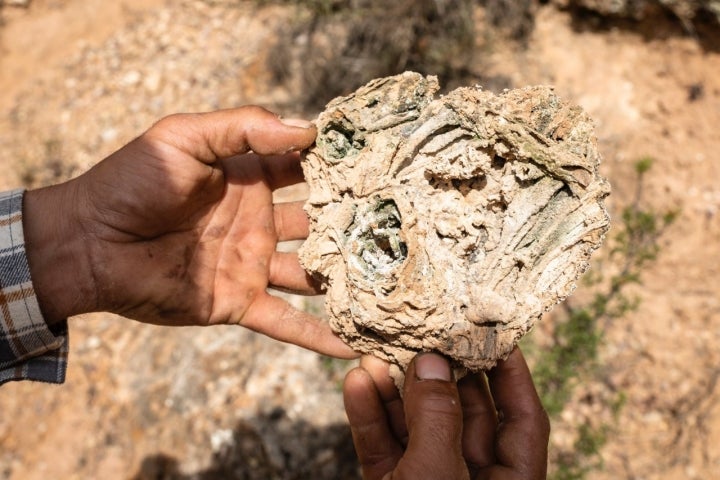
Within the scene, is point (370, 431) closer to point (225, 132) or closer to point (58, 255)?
point (225, 132)

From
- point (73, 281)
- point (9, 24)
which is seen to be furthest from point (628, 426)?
point (9, 24)

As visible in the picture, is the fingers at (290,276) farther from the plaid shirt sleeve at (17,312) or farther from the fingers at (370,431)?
the plaid shirt sleeve at (17,312)

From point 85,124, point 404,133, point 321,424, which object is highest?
point 404,133

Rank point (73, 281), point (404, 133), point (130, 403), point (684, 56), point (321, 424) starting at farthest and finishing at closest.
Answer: point (684, 56)
point (130, 403)
point (321, 424)
point (73, 281)
point (404, 133)

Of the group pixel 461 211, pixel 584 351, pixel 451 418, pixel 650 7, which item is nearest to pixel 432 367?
pixel 451 418

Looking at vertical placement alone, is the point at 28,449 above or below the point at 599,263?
below

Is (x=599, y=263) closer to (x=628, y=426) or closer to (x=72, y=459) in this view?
(x=628, y=426)

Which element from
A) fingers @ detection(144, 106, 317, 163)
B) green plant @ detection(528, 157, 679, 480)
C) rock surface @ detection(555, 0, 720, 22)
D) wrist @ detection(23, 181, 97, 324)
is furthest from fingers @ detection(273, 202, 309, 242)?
rock surface @ detection(555, 0, 720, 22)
